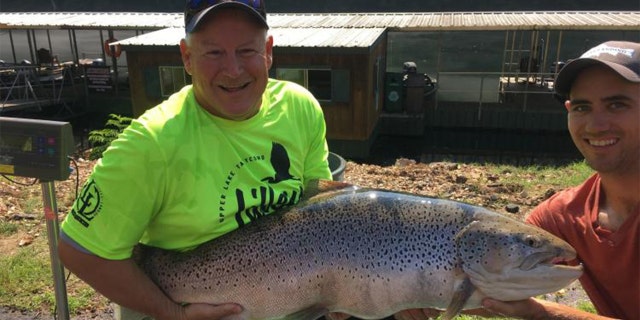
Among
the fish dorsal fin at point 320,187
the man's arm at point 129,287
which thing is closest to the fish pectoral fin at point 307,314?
the man's arm at point 129,287

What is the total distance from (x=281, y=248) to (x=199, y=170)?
584 millimetres

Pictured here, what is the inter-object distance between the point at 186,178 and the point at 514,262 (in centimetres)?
159

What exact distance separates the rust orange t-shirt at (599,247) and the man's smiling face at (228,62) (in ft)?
6.26

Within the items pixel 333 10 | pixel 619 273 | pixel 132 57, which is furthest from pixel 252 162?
pixel 333 10

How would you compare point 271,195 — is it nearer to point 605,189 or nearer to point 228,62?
point 228,62

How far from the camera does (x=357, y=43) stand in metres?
15.3

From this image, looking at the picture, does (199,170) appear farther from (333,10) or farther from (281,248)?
(333,10)

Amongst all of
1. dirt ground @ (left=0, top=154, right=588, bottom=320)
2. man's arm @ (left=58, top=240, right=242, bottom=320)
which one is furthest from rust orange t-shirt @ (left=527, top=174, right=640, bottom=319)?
dirt ground @ (left=0, top=154, right=588, bottom=320)

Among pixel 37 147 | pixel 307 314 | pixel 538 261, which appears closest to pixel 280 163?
pixel 307 314

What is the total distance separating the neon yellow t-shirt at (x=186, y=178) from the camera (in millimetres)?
2225

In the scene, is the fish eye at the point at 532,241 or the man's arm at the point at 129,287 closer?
the man's arm at the point at 129,287

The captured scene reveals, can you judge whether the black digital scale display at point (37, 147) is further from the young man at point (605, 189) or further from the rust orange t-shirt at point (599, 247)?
the rust orange t-shirt at point (599, 247)

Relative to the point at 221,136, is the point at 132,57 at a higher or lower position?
lower

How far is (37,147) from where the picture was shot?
3598 mm
